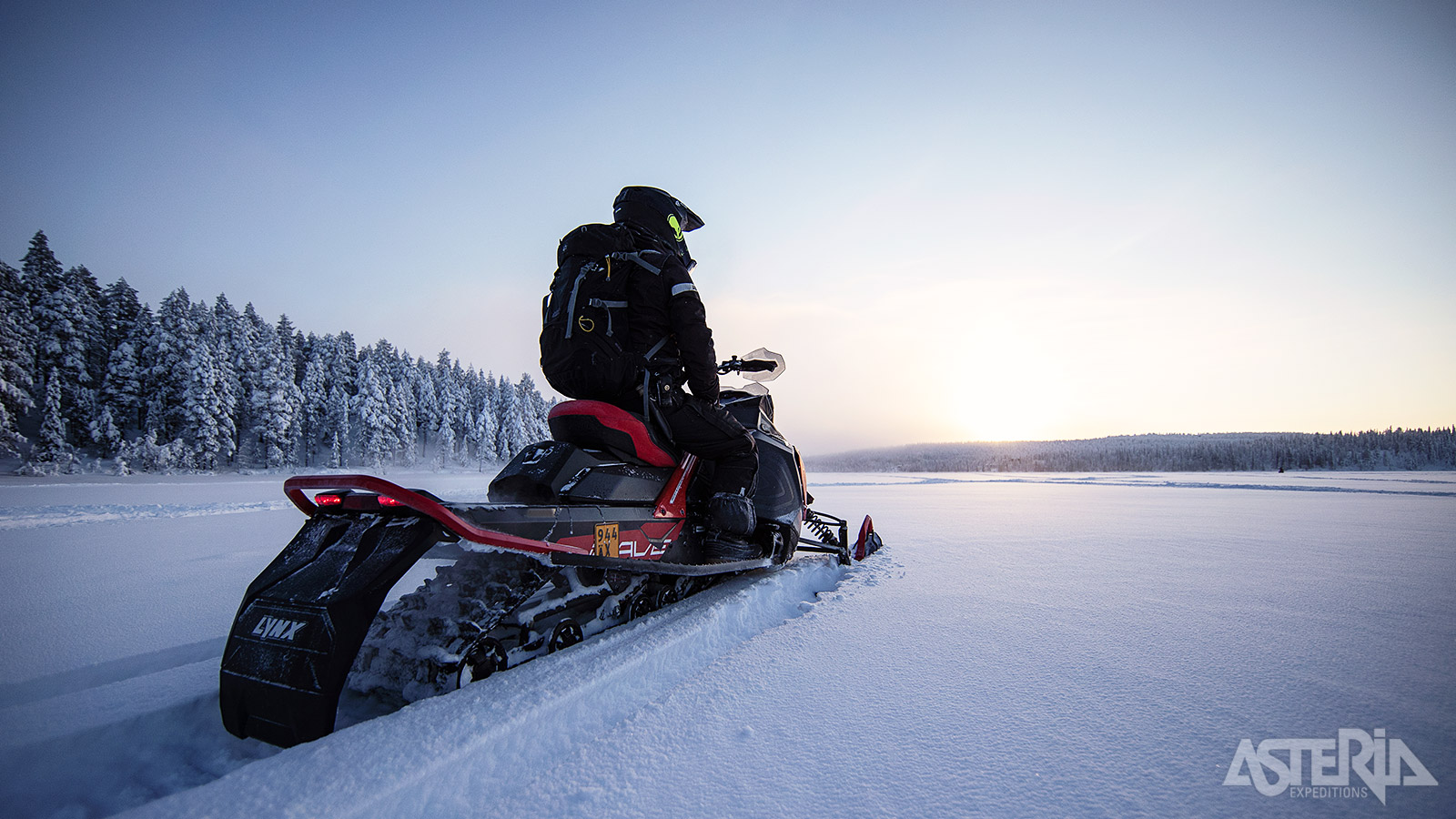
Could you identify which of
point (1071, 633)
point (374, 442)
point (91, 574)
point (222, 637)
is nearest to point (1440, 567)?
point (1071, 633)

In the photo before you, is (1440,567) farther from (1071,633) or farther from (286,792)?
(286,792)

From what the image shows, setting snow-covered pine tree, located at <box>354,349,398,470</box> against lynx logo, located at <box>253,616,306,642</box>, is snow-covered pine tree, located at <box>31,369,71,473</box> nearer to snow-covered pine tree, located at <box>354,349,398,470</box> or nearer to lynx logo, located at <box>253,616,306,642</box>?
snow-covered pine tree, located at <box>354,349,398,470</box>

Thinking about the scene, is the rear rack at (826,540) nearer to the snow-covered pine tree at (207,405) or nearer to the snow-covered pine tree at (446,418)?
the snow-covered pine tree at (207,405)

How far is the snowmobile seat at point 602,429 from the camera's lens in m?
2.51

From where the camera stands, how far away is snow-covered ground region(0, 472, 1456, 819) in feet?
4.10

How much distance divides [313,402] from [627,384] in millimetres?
48073

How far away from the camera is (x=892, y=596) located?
127 inches

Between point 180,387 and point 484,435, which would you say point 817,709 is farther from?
point 484,435

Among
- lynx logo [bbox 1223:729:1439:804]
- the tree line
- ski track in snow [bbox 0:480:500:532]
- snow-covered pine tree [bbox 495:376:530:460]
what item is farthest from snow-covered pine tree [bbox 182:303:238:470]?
lynx logo [bbox 1223:729:1439:804]

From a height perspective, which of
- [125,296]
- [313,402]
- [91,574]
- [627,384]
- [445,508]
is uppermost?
[125,296]

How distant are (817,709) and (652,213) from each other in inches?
101

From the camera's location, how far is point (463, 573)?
6.66ft

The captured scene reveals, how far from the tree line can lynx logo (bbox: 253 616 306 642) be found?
3525cm

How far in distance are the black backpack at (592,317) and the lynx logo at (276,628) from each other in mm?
1401
